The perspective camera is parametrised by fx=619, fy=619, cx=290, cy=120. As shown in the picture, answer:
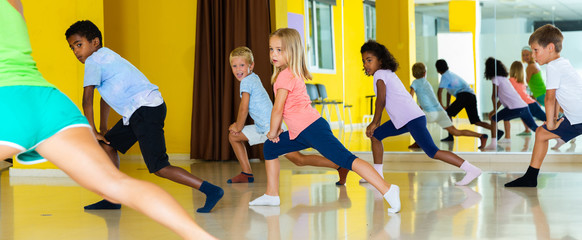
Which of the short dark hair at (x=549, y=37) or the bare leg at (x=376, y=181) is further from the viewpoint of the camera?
the short dark hair at (x=549, y=37)

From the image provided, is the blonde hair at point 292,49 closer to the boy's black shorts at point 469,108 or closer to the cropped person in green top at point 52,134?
the cropped person in green top at point 52,134

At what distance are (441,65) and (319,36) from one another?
4.69 feet

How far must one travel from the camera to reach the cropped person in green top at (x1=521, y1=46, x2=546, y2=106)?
20.5 feet

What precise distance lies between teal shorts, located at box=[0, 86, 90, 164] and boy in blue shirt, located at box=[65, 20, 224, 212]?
5.79ft

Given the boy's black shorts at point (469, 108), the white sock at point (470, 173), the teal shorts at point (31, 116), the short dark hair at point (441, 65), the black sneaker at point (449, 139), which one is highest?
the short dark hair at point (441, 65)

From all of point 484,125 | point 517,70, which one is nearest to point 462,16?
point 517,70

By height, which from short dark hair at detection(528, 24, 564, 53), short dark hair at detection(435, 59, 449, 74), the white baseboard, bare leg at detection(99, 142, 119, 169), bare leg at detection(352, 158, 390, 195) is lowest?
the white baseboard

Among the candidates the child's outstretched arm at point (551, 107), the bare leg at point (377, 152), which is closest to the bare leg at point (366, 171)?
the bare leg at point (377, 152)

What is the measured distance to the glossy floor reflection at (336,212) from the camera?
9.40 ft

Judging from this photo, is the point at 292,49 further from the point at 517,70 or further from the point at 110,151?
the point at 517,70

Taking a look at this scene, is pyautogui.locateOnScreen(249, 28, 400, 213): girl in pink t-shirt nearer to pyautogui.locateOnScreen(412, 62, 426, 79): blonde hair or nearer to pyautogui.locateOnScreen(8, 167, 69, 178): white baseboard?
pyautogui.locateOnScreen(8, 167, 69, 178): white baseboard

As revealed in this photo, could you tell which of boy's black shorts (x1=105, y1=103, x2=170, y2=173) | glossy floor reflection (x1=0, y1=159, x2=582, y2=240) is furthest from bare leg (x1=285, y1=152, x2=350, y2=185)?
boy's black shorts (x1=105, y1=103, x2=170, y2=173)

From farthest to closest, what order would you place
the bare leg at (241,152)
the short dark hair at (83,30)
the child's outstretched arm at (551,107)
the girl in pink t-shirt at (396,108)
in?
the bare leg at (241,152) < the girl in pink t-shirt at (396,108) < the child's outstretched arm at (551,107) < the short dark hair at (83,30)

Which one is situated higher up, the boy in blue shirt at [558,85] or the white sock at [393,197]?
the boy in blue shirt at [558,85]
